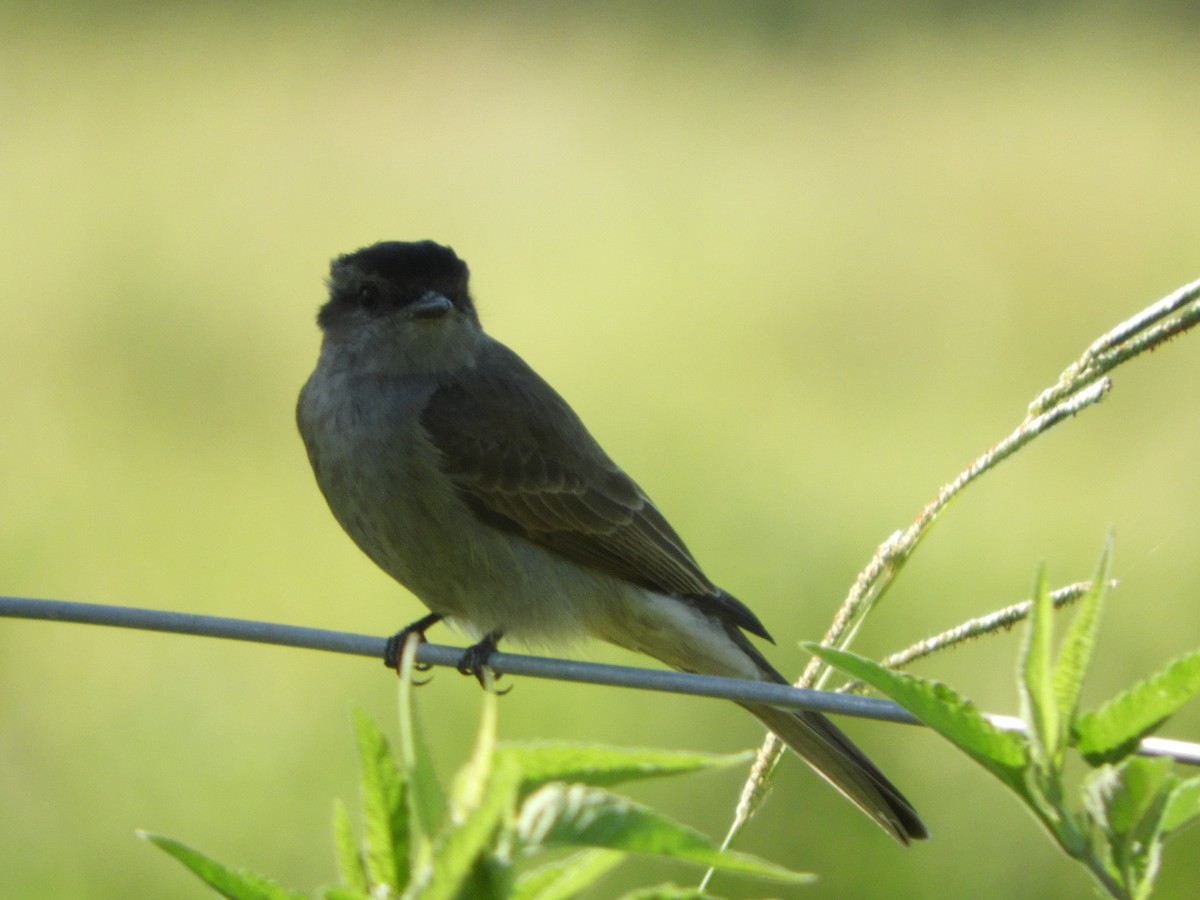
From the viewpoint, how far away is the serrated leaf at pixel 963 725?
2.31ft

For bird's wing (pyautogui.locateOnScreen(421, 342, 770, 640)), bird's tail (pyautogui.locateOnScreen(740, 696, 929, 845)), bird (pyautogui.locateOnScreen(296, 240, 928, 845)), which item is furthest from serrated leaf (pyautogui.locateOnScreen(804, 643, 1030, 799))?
bird's wing (pyautogui.locateOnScreen(421, 342, 770, 640))

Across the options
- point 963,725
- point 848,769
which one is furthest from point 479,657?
point 963,725

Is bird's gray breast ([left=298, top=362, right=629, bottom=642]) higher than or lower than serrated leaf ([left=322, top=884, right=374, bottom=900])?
lower

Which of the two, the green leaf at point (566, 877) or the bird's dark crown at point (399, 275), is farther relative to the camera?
the bird's dark crown at point (399, 275)

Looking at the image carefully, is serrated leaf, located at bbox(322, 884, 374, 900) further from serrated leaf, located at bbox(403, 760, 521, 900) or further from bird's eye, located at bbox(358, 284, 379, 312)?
bird's eye, located at bbox(358, 284, 379, 312)

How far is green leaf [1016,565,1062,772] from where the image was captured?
0.68 metres

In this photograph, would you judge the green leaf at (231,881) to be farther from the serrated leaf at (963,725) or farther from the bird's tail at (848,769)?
the bird's tail at (848,769)

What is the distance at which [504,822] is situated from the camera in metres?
0.61

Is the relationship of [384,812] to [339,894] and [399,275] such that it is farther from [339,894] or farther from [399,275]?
[399,275]

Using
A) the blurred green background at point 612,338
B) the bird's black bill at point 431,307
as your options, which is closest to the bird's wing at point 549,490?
the bird's black bill at point 431,307

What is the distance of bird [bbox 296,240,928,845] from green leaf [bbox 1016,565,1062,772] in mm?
2280

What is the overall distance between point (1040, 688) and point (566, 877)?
23cm

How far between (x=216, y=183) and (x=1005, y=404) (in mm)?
4579

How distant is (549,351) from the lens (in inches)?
283
